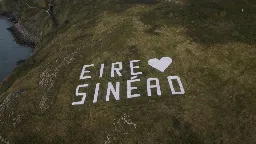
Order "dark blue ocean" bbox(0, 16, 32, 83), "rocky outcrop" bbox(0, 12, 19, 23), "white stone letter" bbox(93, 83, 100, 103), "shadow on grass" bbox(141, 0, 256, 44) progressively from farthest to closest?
1. "rocky outcrop" bbox(0, 12, 19, 23)
2. "dark blue ocean" bbox(0, 16, 32, 83)
3. "shadow on grass" bbox(141, 0, 256, 44)
4. "white stone letter" bbox(93, 83, 100, 103)

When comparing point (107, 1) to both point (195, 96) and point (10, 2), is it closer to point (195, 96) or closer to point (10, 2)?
point (195, 96)

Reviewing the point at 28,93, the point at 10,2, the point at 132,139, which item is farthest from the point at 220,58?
the point at 10,2

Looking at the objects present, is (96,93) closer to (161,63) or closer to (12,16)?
(161,63)

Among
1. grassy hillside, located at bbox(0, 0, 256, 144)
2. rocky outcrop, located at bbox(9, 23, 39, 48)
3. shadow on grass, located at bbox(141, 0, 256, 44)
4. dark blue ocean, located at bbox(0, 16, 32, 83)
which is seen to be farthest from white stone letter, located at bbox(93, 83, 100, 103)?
rocky outcrop, located at bbox(9, 23, 39, 48)

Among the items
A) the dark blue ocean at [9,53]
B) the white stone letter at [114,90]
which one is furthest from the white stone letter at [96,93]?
the dark blue ocean at [9,53]

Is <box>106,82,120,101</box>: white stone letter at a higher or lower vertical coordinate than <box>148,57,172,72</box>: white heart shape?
higher

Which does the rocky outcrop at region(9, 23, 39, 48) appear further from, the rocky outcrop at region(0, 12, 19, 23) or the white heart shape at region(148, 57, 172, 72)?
the white heart shape at region(148, 57, 172, 72)

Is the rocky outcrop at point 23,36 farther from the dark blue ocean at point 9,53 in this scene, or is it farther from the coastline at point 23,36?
the dark blue ocean at point 9,53
